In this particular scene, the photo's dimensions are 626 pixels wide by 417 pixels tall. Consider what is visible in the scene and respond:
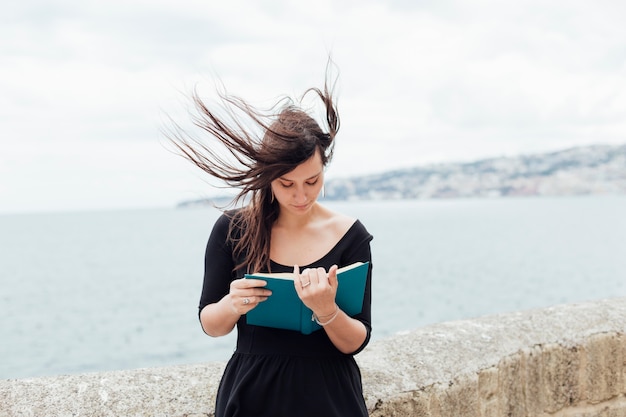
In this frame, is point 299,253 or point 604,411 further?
point 604,411

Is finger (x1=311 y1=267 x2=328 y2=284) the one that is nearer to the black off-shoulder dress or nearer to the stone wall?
the black off-shoulder dress

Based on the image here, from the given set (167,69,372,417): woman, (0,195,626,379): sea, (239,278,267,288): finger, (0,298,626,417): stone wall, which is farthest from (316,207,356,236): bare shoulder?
(0,195,626,379): sea

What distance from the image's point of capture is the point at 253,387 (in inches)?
78.0

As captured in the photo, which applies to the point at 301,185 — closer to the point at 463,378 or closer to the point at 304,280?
the point at 304,280

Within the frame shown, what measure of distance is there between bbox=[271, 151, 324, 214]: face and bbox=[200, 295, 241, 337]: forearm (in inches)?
14.5

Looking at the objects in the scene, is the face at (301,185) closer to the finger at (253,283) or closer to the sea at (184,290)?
the finger at (253,283)

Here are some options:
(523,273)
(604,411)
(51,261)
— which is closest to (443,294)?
(523,273)

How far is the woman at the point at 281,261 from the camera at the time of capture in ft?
6.44

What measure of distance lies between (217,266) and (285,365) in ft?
1.32

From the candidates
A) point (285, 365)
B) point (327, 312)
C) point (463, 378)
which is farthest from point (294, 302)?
point (463, 378)

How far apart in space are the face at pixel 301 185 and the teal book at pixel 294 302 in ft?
0.87

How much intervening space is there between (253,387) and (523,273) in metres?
46.3

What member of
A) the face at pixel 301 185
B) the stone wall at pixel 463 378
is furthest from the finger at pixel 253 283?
the stone wall at pixel 463 378

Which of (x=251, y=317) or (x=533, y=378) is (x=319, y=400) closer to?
(x=251, y=317)
